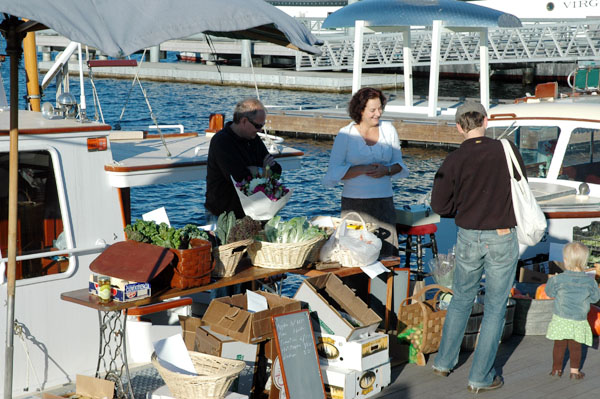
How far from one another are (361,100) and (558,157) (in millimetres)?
4985

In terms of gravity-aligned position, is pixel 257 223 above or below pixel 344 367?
above

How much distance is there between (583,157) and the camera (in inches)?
421

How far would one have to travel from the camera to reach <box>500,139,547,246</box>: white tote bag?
18.4ft

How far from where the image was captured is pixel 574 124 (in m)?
10.6

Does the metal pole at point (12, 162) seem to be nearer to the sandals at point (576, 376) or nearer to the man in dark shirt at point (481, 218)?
the man in dark shirt at point (481, 218)

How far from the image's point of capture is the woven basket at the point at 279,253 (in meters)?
5.80

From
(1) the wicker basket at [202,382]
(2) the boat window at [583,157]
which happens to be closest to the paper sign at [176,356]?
(1) the wicker basket at [202,382]

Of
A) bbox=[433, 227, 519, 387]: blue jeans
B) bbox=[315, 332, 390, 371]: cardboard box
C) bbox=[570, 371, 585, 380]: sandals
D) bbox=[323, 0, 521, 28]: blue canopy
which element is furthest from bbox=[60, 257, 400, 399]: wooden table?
bbox=[323, 0, 521, 28]: blue canopy

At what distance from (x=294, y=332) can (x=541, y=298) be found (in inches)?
123

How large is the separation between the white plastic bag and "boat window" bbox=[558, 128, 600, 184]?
5281 mm

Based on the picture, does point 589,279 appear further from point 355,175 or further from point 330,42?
point 330,42

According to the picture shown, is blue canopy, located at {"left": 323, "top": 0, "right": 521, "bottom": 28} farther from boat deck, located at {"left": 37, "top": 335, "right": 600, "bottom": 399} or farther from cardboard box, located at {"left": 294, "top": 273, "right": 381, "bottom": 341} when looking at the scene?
cardboard box, located at {"left": 294, "top": 273, "right": 381, "bottom": 341}

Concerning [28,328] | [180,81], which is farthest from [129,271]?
[180,81]

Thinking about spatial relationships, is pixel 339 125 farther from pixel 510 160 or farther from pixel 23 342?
pixel 23 342
